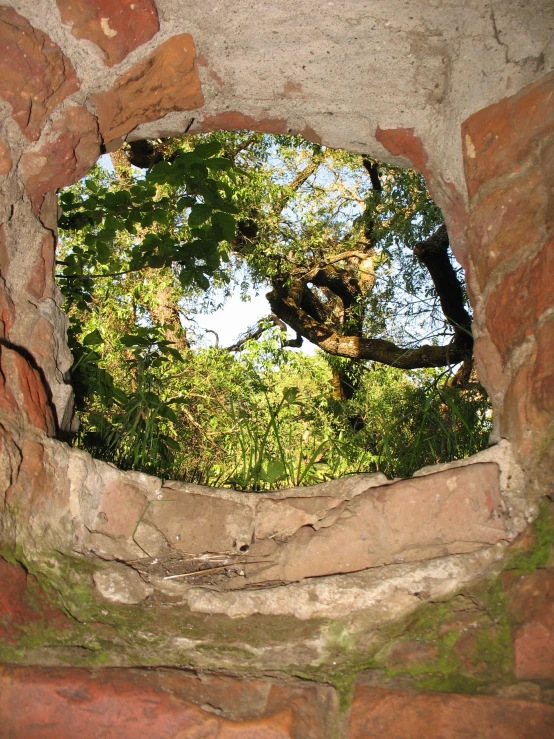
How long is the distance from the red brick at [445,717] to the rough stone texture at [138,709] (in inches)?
2.2

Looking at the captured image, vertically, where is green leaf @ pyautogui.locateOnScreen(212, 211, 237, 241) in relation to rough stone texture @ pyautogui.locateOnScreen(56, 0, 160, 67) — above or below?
above

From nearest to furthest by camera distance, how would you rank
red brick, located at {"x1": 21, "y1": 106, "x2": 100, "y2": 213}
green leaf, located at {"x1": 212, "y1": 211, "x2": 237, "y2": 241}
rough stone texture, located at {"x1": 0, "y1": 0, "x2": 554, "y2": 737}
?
rough stone texture, located at {"x1": 0, "y1": 0, "x2": 554, "y2": 737}
red brick, located at {"x1": 21, "y1": 106, "x2": 100, "y2": 213}
green leaf, located at {"x1": 212, "y1": 211, "x2": 237, "y2": 241}

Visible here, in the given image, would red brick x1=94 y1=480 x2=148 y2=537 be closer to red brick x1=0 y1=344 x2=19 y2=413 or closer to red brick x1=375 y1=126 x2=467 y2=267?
red brick x1=0 y1=344 x2=19 y2=413

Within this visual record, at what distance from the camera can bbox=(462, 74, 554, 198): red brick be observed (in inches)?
47.7

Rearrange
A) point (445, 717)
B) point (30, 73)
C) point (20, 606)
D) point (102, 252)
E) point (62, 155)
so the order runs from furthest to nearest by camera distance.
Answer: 1. point (102, 252)
2. point (62, 155)
3. point (30, 73)
4. point (20, 606)
5. point (445, 717)

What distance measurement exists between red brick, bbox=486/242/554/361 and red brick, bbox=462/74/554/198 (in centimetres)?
22

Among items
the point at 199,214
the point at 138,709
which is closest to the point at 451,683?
the point at 138,709

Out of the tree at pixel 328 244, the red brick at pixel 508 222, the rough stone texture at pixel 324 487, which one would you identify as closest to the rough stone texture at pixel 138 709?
the rough stone texture at pixel 324 487

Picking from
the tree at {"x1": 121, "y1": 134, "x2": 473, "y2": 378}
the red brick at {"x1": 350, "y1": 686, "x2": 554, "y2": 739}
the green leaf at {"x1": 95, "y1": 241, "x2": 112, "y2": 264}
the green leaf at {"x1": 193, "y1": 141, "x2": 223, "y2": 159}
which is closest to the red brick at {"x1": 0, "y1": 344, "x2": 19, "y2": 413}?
the red brick at {"x1": 350, "y1": 686, "x2": 554, "y2": 739}

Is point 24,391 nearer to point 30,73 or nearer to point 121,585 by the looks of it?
point 121,585

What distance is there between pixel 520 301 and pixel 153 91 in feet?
3.00

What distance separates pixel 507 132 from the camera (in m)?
1.27

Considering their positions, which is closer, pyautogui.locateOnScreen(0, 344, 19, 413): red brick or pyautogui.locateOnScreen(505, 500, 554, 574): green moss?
pyautogui.locateOnScreen(505, 500, 554, 574): green moss

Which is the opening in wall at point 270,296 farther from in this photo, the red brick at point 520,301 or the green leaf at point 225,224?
the red brick at point 520,301
